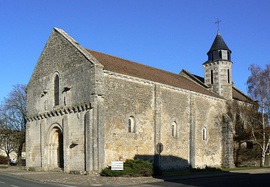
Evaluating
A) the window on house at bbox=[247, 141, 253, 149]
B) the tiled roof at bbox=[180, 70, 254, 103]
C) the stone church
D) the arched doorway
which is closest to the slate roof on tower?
the tiled roof at bbox=[180, 70, 254, 103]

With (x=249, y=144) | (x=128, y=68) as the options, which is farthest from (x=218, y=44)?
(x=128, y=68)

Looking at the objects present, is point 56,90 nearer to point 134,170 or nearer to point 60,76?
point 60,76

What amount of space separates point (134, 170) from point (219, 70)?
2226 centimetres

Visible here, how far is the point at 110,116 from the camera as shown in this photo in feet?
88.3

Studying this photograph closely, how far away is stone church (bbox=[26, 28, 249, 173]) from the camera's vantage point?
86.9 ft

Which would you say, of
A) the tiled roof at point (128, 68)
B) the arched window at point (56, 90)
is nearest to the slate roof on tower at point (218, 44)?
the tiled roof at point (128, 68)

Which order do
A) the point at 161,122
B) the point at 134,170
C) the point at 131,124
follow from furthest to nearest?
the point at 161,122, the point at 131,124, the point at 134,170

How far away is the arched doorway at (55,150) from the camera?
31141 mm

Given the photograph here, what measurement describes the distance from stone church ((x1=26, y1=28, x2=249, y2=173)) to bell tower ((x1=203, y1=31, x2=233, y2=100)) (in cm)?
229

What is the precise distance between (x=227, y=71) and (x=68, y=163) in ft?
77.5

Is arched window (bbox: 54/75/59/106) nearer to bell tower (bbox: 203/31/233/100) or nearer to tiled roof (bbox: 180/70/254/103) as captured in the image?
tiled roof (bbox: 180/70/254/103)

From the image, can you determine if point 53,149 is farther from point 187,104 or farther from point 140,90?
point 187,104

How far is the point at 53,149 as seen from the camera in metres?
31.2

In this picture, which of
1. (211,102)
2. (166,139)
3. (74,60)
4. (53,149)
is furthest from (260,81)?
(53,149)
